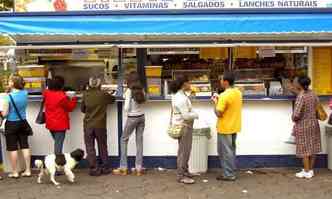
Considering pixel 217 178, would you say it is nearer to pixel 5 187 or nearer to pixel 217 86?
pixel 217 86

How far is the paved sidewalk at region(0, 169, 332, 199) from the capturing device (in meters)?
7.46

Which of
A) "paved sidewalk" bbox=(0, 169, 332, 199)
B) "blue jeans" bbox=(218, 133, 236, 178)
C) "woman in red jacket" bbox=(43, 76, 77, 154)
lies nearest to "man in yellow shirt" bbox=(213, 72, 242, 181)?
"blue jeans" bbox=(218, 133, 236, 178)

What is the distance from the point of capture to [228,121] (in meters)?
8.09

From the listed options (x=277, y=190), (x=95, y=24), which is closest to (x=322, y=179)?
(x=277, y=190)

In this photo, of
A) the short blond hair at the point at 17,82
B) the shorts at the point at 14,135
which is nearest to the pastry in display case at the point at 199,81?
the short blond hair at the point at 17,82

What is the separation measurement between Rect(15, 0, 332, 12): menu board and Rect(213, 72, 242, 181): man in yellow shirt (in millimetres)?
1540

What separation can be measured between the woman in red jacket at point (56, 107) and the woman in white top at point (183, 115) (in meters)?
1.78

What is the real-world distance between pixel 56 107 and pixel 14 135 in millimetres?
763

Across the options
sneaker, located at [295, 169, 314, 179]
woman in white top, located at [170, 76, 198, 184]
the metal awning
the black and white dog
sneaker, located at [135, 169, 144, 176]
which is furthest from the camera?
sneaker, located at [135, 169, 144, 176]

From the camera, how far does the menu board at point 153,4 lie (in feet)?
29.7

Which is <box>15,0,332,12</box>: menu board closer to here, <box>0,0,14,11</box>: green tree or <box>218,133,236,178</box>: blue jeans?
<box>218,133,236,178</box>: blue jeans

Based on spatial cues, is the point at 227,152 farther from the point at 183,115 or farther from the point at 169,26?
the point at 169,26

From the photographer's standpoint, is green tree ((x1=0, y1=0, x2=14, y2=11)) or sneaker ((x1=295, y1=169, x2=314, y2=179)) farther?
green tree ((x1=0, y1=0, x2=14, y2=11))

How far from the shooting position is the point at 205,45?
8.45m
